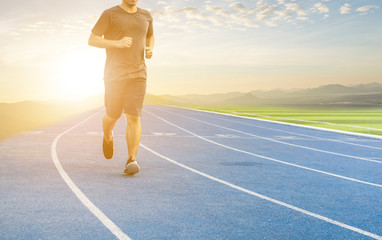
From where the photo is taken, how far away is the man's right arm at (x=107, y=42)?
21.8ft

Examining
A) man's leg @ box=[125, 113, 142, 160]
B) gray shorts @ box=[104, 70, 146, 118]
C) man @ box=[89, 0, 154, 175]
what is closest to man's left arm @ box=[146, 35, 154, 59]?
man @ box=[89, 0, 154, 175]

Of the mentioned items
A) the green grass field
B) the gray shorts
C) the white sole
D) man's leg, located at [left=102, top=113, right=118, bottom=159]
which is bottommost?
the green grass field

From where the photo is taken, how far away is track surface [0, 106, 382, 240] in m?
4.38

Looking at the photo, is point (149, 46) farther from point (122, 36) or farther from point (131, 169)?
point (131, 169)

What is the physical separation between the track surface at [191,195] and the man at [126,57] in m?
0.99

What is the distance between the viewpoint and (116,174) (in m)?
7.30

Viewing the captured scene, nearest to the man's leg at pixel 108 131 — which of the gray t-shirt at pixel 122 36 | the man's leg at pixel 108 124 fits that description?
the man's leg at pixel 108 124

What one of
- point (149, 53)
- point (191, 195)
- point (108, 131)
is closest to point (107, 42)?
point (149, 53)

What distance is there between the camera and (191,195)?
5918 millimetres

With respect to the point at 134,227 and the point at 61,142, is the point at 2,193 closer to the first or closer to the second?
the point at 134,227

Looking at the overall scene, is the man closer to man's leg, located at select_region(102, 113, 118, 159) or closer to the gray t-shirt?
the gray t-shirt

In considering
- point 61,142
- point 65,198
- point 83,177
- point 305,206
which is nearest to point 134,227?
point 65,198

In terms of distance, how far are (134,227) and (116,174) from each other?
2.98m

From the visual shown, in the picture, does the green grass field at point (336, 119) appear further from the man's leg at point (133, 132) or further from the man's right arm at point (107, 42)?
the man's right arm at point (107, 42)
